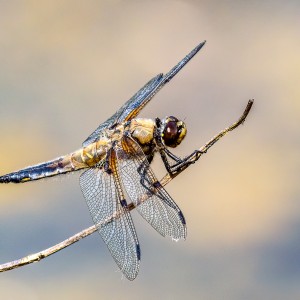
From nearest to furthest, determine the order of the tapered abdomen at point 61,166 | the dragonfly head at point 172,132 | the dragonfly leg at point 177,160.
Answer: the dragonfly leg at point 177,160
the dragonfly head at point 172,132
the tapered abdomen at point 61,166

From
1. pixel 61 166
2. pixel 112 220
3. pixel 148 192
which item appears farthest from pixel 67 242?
pixel 61 166

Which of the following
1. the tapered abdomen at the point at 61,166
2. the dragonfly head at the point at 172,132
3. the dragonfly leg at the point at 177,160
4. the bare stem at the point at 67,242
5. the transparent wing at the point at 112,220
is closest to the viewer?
the bare stem at the point at 67,242

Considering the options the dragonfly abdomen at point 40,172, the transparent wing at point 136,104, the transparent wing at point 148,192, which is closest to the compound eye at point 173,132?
the transparent wing at point 148,192

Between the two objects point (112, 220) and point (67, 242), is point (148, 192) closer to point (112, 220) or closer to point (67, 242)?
point (112, 220)

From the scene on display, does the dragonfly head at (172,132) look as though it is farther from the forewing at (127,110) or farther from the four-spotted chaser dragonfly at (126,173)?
the forewing at (127,110)

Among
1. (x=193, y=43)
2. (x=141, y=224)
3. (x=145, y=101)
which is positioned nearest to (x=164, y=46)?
(x=193, y=43)

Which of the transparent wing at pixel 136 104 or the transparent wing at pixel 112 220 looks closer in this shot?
the transparent wing at pixel 112 220

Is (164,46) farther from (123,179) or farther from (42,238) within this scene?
(123,179)
